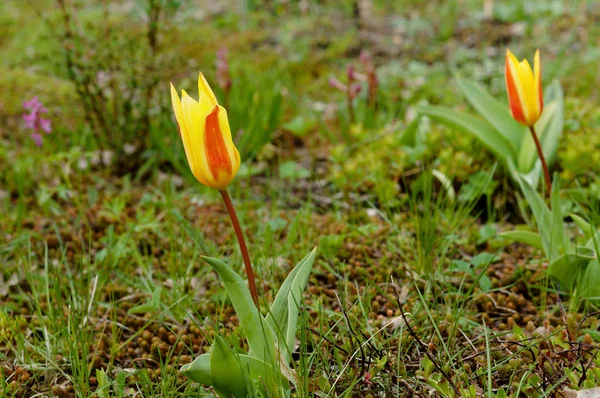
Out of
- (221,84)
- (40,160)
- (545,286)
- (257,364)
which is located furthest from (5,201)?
(545,286)

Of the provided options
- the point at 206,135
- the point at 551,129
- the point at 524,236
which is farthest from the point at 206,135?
the point at 551,129

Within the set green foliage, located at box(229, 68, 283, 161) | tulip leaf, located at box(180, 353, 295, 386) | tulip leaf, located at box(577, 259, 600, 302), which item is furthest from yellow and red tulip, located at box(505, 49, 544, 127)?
green foliage, located at box(229, 68, 283, 161)

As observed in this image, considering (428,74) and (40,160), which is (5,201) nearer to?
(40,160)

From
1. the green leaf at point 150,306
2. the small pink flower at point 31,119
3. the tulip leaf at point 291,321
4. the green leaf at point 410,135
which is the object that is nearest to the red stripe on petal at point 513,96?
the tulip leaf at point 291,321

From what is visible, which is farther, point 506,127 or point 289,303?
point 506,127

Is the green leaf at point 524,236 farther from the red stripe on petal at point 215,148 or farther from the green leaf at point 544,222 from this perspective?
the red stripe on petal at point 215,148

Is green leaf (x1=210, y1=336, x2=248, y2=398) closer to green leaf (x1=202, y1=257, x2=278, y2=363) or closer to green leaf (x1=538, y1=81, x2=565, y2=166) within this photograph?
green leaf (x1=202, y1=257, x2=278, y2=363)

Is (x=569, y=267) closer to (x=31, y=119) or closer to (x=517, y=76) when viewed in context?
(x=517, y=76)
